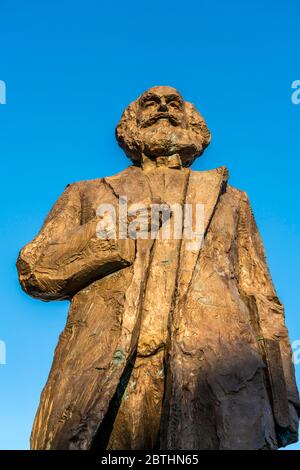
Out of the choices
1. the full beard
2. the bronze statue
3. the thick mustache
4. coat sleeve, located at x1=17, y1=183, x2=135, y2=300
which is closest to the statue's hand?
the bronze statue

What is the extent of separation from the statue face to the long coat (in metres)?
0.68

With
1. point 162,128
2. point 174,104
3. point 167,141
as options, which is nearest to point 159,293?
point 167,141

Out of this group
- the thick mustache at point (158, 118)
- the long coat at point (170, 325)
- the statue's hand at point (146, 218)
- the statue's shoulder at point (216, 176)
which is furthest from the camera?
the thick mustache at point (158, 118)

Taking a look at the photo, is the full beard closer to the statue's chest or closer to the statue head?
the statue head

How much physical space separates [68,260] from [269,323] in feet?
Result: 5.70

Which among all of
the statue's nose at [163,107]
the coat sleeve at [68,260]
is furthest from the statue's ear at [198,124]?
the coat sleeve at [68,260]

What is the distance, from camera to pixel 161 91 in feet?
→ 25.8

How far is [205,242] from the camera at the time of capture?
6852 millimetres

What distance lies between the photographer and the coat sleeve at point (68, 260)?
21.4ft

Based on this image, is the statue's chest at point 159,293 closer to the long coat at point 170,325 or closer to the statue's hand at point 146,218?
the long coat at point 170,325

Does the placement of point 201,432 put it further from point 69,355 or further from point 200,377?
point 69,355

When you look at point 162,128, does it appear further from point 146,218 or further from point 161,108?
point 146,218
